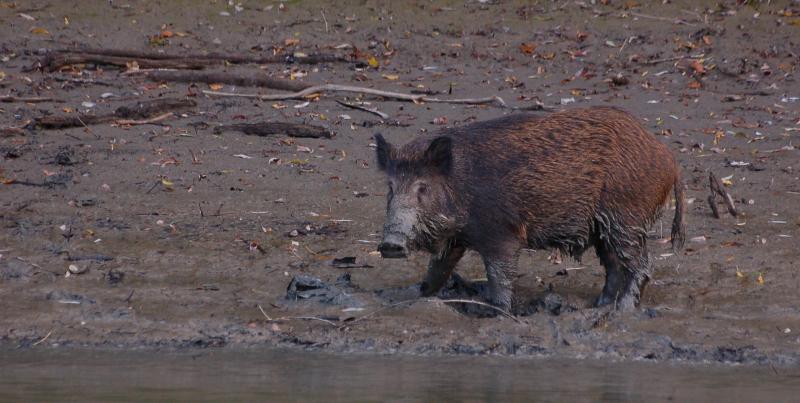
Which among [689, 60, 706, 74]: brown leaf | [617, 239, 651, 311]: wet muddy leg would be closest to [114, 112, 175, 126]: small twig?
[617, 239, 651, 311]: wet muddy leg

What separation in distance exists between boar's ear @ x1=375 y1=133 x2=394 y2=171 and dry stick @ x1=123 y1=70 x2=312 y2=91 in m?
5.09

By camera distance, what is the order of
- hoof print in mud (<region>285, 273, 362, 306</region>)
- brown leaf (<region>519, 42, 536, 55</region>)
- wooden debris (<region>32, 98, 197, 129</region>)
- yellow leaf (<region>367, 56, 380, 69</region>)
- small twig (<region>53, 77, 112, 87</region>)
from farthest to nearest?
brown leaf (<region>519, 42, 536, 55</region>)
yellow leaf (<region>367, 56, 380, 69</region>)
small twig (<region>53, 77, 112, 87</region>)
wooden debris (<region>32, 98, 197, 129</region>)
hoof print in mud (<region>285, 273, 362, 306</region>)

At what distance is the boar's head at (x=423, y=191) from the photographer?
8320mm

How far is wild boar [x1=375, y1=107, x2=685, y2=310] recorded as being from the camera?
841cm

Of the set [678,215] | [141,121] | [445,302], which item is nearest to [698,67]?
[678,215]

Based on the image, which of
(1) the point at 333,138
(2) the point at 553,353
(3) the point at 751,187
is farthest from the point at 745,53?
(2) the point at 553,353

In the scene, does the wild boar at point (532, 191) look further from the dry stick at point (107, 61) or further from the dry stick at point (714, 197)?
the dry stick at point (107, 61)

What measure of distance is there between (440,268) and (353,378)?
4.51 feet

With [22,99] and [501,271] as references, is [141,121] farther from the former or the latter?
[501,271]

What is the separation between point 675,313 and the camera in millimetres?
8617

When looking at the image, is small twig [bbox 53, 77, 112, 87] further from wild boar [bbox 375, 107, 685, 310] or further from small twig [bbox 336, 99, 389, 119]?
wild boar [bbox 375, 107, 685, 310]

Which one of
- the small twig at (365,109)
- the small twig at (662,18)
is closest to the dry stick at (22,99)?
the small twig at (365,109)

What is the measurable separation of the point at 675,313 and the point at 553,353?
103 centimetres

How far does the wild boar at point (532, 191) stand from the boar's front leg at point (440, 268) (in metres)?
0.01
